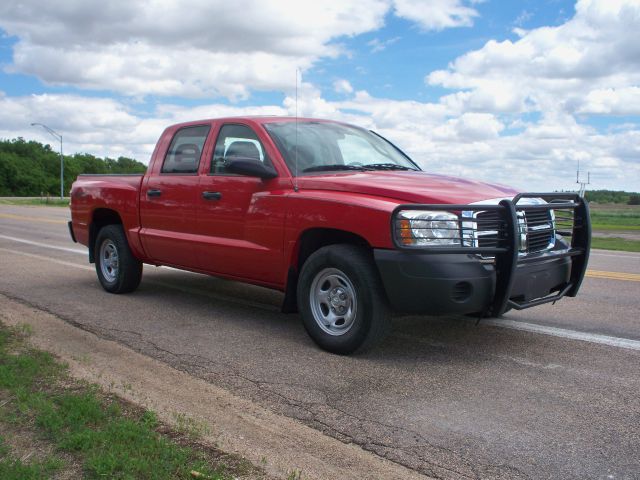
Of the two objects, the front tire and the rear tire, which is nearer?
the front tire

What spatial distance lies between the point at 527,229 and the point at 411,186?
3.00 feet

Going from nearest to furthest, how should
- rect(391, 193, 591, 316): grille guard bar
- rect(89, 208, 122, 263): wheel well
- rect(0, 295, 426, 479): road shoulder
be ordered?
rect(0, 295, 426, 479): road shoulder, rect(391, 193, 591, 316): grille guard bar, rect(89, 208, 122, 263): wheel well

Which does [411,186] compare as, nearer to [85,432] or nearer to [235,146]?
[235,146]

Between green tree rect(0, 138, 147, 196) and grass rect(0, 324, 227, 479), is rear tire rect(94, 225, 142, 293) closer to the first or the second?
grass rect(0, 324, 227, 479)

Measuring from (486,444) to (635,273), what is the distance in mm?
7824

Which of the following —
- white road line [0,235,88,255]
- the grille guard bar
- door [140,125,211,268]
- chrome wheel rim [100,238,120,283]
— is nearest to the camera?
the grille guard bar

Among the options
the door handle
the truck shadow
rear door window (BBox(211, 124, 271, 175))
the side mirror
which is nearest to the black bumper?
the truck shadow

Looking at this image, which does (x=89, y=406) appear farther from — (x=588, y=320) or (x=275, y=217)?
(x=588, y=320)

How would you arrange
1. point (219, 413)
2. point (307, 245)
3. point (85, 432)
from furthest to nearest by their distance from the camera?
1. point (307, 245)
2. point (219, 413)
3. point (85, 432)

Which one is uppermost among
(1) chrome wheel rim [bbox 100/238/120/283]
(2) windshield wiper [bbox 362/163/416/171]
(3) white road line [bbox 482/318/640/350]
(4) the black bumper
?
(2) windshield wiper [bbox 362/163/416/171]

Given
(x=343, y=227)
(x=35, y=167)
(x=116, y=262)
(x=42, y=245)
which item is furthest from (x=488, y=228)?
(x=35, y=167)

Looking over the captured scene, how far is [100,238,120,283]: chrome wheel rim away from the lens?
25.2 feet

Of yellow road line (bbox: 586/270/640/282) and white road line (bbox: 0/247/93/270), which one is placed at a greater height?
yellow road line (bbox: 586/270/640/282)

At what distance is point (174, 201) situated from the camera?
6.59 meters
